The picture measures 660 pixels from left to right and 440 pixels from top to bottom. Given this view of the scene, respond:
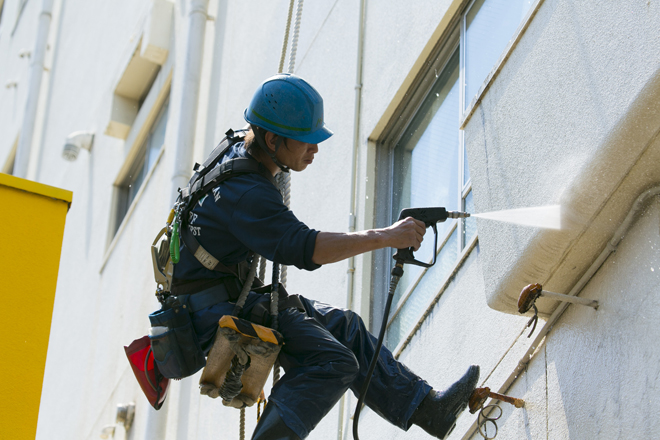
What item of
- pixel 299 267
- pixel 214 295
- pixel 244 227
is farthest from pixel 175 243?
pixel 299 267

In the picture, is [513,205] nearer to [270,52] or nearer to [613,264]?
[613,264]

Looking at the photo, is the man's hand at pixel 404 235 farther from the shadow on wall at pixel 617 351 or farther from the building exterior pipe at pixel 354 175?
the building exterior pipe at pixel 354 175

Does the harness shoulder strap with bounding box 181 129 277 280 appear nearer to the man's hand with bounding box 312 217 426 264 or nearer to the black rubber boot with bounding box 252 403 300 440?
the man's hand with bounding box 312 217 426 264

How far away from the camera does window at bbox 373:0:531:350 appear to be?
15.4 feet

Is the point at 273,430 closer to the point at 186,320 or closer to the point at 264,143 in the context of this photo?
the point at 186,320

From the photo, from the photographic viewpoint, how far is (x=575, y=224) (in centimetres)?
306

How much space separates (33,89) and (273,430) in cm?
1365

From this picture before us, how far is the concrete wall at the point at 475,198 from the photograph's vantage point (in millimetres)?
2932

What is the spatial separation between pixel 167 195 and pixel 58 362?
4.52 metres

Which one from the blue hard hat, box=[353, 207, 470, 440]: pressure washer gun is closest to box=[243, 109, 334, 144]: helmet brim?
the blue hard hat

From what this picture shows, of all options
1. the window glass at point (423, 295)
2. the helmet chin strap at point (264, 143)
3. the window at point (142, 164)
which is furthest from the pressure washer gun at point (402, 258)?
the window at point (142, 164)

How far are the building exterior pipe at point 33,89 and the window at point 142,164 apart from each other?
4.57m

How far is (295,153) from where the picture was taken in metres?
3.89

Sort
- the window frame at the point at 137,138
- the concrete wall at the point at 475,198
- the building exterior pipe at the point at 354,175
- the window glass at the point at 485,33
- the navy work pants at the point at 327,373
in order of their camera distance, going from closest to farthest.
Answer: the concrete wall at the point at 475,198
the navy work pants at the point at 327,373
the window glass at the point at 485,33
the building exterior pipe at the point at 354,175
the window frame at the point at 137,138
